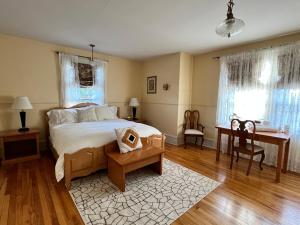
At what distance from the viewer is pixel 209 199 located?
2080 mm

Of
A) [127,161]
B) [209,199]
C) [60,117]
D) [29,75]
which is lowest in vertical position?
[209,199]

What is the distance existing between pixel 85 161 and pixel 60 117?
1.53m

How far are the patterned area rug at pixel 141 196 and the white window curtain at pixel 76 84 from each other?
7.04ft

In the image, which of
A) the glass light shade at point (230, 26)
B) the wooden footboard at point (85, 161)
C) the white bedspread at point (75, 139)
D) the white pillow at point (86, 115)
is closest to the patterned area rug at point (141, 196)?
the wooden footboard at point (85, 161)

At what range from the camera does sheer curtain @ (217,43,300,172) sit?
2795 mm

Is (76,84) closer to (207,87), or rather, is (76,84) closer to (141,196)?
(141,196)

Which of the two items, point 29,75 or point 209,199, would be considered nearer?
point 209,199

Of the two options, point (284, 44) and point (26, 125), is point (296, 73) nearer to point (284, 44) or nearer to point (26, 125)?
point (284, 44)

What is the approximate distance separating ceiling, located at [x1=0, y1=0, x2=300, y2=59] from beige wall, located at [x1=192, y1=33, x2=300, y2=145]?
1.84 ft

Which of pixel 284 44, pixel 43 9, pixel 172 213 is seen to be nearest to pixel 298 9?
pixel 284 44

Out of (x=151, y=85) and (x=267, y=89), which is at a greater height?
(x=151, y=85)

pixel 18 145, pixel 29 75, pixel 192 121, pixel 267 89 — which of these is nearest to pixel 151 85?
pixel 192 121

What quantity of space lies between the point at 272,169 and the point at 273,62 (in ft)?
6.51

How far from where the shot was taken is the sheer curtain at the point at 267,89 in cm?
279
